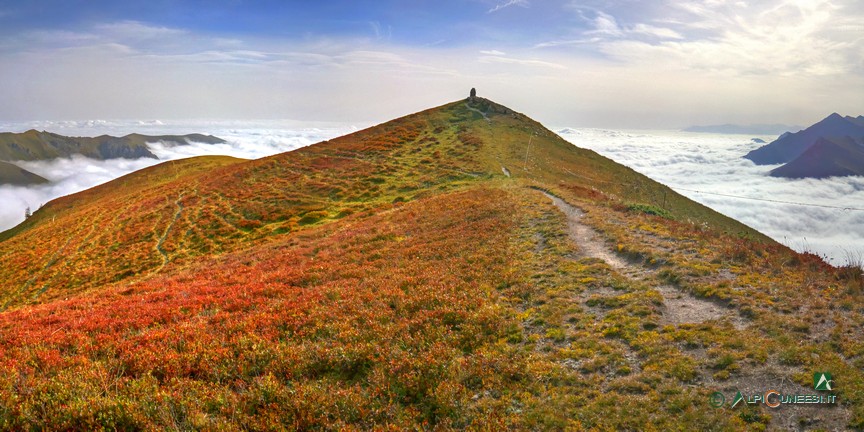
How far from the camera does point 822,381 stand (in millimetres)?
8273

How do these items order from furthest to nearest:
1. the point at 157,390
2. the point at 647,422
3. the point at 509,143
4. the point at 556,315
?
1. the point at 509,143
2. the point at 556,315
3. the point at 157,390
4. the point at 647,422

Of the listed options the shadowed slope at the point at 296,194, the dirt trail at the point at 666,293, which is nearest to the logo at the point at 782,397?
the dirt trail at the point at 666,293

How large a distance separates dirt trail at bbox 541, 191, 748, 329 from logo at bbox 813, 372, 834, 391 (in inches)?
109

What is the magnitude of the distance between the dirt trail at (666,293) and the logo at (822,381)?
2.76 metres

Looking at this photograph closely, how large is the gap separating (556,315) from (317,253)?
62.3ft

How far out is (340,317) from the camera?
545 inches

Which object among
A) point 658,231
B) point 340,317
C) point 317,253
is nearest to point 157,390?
point 340,317

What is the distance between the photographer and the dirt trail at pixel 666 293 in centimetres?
1219

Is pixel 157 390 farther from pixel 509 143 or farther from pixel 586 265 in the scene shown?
pixel 509 143

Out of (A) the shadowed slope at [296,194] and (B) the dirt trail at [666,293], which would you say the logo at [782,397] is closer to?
(B) the dirt trail at [666,293]

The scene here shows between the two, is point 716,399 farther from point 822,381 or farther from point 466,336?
point 466,336

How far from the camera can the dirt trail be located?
12188mm

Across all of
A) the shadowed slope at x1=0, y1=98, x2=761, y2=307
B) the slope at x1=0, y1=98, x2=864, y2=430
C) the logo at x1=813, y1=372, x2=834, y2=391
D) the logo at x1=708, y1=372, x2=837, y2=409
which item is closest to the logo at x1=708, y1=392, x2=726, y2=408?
the logo at x1=708, y1=372, x2=837, y2=409

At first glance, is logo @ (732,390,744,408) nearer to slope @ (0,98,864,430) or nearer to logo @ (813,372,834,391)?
slope @ (0,98,864,430)
